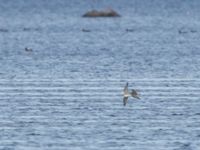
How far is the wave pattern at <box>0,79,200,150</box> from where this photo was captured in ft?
95.7

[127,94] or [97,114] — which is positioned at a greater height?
[127,94]

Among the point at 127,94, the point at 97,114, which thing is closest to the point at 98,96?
the point at 127,94

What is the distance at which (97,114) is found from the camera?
111 ft

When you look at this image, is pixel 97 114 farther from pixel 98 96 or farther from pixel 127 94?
pixel 98 96

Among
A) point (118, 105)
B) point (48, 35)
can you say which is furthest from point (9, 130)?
point (48, 35)

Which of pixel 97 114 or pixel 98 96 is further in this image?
pixel 98 96

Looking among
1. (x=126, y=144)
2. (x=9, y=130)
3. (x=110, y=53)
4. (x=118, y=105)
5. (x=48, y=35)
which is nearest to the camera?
(x=126, y=144)

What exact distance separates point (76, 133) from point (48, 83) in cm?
1190

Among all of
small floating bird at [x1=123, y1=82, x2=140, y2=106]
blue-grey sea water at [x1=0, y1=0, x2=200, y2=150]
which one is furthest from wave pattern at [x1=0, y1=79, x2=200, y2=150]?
small floating bird at [x1=123, y1=82, x2=140, y2=106]

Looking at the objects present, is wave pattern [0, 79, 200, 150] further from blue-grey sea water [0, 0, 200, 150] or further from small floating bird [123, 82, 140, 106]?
small floating bird [123, 82, 140, 106]

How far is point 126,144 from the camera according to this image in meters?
28.8

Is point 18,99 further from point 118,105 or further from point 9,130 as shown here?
point 9,130

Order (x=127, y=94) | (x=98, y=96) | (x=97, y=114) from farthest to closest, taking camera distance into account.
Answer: (x=98, y=96) < (x=127, y=94) < (x=97, y=114)

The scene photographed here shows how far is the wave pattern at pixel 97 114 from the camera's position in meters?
29.2
